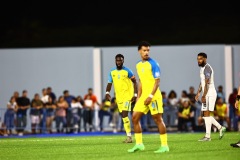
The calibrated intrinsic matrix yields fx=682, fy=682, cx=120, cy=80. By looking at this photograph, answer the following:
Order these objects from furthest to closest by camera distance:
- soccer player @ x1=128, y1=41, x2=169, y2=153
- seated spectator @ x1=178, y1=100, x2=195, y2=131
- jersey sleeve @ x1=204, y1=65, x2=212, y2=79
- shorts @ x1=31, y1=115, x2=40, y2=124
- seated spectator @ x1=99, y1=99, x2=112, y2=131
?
seated spectator @ x1=99, y1=99, x2=112, y2=131, seated spectator @ x1=178, y1=100, x2=195, y2=131, shorts @ x1=31, y1=115, x2=40, y2=124, jersey sleeve @ x1=204, y1=65, x2=212, y2=79, soccer player @ x1=128, y1=41, x2=169, y2=153

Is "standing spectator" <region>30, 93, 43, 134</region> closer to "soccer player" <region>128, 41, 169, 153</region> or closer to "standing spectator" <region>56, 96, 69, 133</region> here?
"standing spectator" <region>56, 96, 69, 133</region>

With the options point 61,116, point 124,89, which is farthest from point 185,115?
point 124,89

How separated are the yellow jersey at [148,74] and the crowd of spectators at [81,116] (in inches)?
625

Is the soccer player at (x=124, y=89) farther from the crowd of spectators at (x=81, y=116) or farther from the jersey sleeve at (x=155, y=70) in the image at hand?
the crowd of spectators at (x=81, y=116)

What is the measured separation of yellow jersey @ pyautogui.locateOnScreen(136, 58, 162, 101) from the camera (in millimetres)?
15078

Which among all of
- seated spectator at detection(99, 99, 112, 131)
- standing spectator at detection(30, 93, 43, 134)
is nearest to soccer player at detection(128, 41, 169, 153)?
standing spectator at detection(30, 93, 43, 134)

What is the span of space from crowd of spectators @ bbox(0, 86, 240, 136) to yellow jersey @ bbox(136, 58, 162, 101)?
15870mm

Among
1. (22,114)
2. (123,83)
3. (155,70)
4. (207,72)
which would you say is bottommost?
(22,114)

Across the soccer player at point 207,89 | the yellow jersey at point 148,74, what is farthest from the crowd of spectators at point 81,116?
the yellow jersey at point 148,74

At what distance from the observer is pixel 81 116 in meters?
31.8

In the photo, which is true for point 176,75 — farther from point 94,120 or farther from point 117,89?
point 117,89

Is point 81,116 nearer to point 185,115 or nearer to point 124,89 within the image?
point 185,115

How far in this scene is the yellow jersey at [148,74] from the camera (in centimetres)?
1508

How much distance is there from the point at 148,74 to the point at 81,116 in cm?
1692
